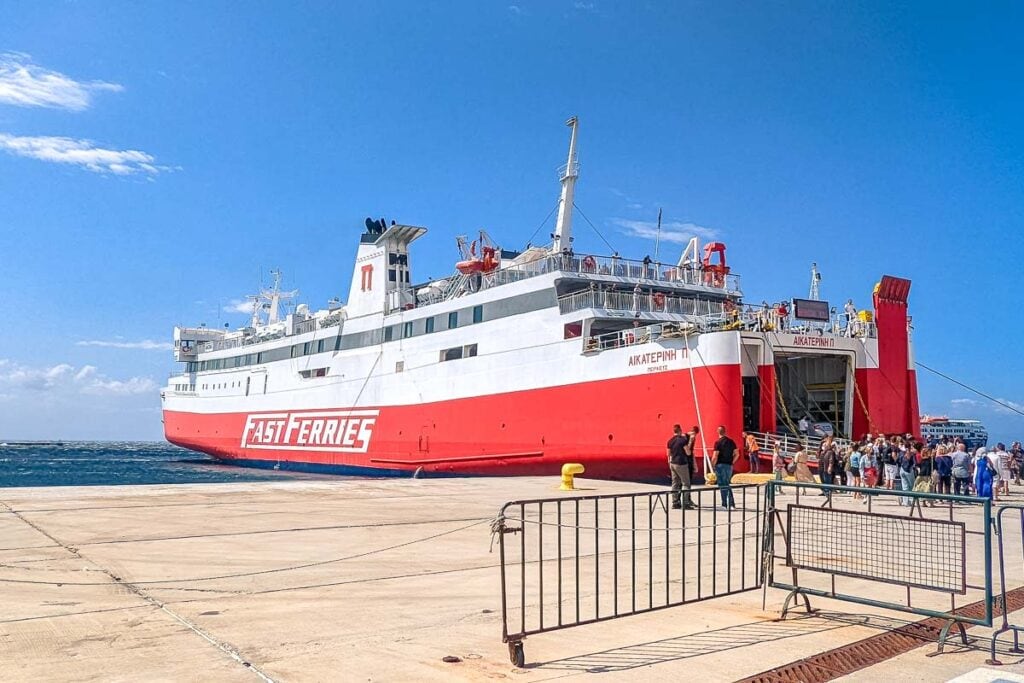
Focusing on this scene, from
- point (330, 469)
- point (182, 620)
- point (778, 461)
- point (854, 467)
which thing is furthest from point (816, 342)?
point (330, 469)

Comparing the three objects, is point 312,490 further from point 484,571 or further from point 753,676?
point 753,676

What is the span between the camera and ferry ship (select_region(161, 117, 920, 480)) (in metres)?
Result: 20.3

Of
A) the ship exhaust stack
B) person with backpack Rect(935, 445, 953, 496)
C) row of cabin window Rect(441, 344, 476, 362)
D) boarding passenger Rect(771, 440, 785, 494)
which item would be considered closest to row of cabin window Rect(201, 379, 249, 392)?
row of cabin window Rect(441, 344, 476, 362)

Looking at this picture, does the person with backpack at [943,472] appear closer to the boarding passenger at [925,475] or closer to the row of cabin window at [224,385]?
the boarding passenger at [925,475]

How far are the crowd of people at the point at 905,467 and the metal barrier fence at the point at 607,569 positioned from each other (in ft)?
21.0

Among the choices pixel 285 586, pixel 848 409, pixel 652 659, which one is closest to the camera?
pixel 652 659

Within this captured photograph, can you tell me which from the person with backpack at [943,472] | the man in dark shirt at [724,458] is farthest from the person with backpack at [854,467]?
the man in dark shirt at [724,458]

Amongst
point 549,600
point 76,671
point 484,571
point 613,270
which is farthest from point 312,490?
point 613,270

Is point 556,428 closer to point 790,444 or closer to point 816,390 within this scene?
point 790,444

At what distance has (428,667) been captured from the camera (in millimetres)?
4656

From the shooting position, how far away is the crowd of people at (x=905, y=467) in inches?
611

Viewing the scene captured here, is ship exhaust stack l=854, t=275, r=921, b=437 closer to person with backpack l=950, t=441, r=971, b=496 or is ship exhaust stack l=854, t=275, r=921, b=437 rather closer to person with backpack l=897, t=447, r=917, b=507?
person with backpack l=897, t=447, r=917, b=507

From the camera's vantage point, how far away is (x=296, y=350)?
39.6 metres

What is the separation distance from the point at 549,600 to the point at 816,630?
2.05 metres
